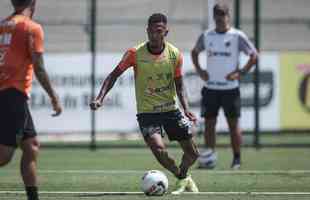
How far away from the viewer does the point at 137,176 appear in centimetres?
1481

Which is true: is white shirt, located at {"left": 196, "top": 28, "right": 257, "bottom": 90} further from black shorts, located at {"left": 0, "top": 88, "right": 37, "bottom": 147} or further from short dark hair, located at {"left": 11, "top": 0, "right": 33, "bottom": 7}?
black shorts, located at {"left": 0, "top": 88, "right": 37, "bottom": 147}

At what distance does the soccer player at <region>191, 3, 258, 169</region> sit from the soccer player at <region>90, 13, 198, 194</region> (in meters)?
3.92

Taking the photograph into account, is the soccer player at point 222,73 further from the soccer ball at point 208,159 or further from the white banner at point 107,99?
the white banner at point 107,99

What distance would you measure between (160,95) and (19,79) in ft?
9.50

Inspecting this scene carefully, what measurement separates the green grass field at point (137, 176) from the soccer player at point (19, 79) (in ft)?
6.03

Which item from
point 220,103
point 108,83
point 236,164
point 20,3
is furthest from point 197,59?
point 20,3

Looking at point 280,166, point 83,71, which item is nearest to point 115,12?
point 83,71

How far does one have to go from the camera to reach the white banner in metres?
21.3

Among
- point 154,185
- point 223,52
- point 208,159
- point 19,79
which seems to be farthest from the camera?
point 223,52

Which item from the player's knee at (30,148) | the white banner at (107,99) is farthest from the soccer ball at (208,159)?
the player's knee at (30,148)

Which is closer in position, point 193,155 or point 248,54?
point 193,155

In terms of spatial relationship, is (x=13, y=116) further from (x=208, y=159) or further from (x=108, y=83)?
(x=208, y=159)

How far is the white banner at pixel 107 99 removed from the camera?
837 inches

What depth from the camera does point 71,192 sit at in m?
12.5
